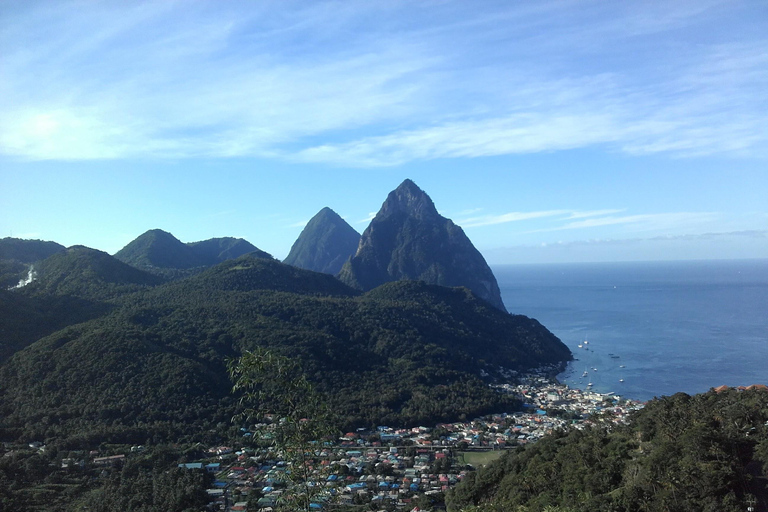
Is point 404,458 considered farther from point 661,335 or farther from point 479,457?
point 661,335

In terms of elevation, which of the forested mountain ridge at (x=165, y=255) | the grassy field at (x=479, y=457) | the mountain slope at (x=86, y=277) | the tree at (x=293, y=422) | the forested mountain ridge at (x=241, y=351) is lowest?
the grassy field at (x=479, y=457)

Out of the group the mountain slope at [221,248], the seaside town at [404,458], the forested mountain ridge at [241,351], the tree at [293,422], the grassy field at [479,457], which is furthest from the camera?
the mountain slope at [221,248]

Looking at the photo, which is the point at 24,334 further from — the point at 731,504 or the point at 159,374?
the point at 731,504

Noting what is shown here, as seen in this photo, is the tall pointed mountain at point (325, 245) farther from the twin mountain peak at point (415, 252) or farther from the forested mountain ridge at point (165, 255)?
the forested mountain ridge at point (165, 255)

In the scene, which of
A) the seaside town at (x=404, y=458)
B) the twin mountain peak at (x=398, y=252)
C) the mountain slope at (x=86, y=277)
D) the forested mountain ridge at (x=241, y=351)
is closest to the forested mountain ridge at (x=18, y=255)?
the mountain slope at (x=86, y=277)

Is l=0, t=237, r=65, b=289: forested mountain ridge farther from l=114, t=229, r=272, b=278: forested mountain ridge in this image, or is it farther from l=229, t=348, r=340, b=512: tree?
l=229, t=348, r=340, b=512: tree

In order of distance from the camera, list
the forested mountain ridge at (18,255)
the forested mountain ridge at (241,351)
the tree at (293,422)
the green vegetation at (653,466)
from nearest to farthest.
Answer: the tree at (293,422) < the green vegetation at (653,466) < the forested mountain ridge at (241,351) < the forested mountain ridge at (18,255)
